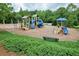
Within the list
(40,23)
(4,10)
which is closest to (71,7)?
(40,23)

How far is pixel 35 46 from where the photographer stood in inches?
91.7

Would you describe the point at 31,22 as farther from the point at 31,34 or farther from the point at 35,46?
the point at 35,46

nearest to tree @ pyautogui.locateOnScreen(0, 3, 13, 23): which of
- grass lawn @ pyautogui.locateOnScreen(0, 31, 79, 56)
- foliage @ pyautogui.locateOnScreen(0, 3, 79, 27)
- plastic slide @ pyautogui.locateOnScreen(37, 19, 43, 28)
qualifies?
foliage @ pyautogui.locateOnScreen(0, 3, 79, 27)

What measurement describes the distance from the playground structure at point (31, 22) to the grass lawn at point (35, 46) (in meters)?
0.11

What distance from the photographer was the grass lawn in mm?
2311

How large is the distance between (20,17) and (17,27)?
106mm

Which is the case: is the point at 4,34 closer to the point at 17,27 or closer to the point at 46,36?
the point at 17,27

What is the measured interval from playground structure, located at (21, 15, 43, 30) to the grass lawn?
11 cm

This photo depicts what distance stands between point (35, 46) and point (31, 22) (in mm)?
251


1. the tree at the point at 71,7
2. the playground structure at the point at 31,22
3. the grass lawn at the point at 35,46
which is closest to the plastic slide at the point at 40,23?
the playground structure at the point at 31,22

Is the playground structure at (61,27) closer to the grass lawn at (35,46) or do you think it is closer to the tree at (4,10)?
the grass lawn at (35,46)

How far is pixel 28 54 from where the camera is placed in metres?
2.32

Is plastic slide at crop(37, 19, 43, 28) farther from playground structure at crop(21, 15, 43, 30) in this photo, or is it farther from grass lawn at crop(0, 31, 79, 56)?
grass lawn at crop(0, 31, 79, 56)

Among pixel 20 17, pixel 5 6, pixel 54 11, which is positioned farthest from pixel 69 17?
pixel 5 6
